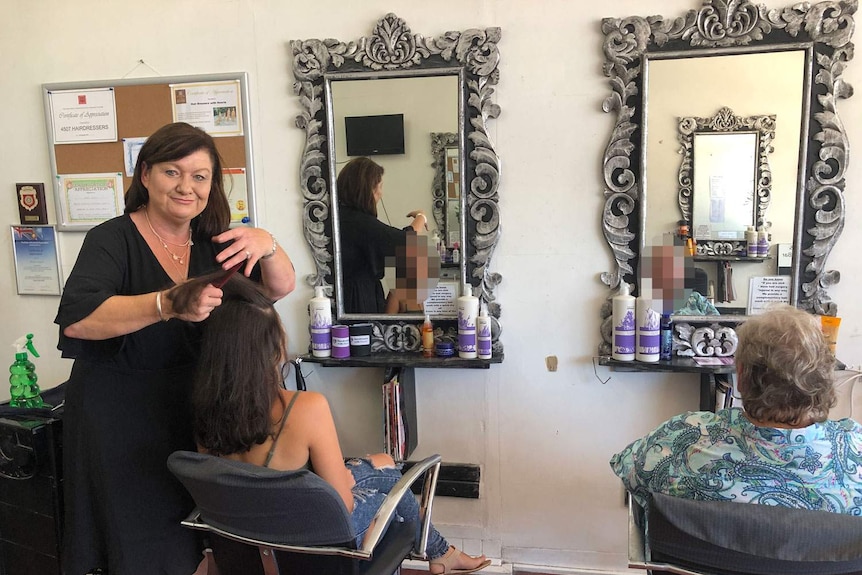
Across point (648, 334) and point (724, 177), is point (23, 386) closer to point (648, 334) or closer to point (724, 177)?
point (648, 334)

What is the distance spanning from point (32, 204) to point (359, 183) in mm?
1304

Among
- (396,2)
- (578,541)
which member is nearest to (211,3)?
(396,2)

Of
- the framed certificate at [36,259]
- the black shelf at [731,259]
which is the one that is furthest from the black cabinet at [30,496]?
the black shelf at [731,259]

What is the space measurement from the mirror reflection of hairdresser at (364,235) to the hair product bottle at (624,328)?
2.23ft

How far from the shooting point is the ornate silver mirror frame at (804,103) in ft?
5.77

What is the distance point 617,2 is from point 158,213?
A: 1467 mm

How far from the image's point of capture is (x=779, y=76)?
180 centimetres

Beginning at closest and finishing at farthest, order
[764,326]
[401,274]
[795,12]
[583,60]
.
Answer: [764,326] → [795,12] → [583,60] → [401,274]

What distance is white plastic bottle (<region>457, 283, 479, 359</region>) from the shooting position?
1.95 m

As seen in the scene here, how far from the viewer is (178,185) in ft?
4.52

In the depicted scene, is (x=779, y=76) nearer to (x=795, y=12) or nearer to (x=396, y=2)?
(x=795, y=12)

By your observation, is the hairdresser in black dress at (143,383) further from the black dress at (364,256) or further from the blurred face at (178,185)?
the black dress at (364,256)

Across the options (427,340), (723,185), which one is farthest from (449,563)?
(723,185)

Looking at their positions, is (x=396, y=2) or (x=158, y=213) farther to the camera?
(x=396, y=2)
